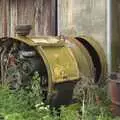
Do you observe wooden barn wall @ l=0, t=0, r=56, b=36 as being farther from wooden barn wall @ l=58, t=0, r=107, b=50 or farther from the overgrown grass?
the overgrown grass

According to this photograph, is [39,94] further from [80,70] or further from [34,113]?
[80,70]

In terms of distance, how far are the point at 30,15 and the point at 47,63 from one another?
15.9ft

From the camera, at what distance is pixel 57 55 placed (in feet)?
19.7

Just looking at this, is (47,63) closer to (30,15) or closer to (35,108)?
(35,108)

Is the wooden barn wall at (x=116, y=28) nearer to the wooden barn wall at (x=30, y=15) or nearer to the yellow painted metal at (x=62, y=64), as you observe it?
the yellow painted metal at (x=62, y=64)

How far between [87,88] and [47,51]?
89cm

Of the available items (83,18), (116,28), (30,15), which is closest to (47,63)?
(116,28)

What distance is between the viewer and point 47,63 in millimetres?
5773

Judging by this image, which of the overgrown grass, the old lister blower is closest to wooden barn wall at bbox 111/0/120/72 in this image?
the old lister blower

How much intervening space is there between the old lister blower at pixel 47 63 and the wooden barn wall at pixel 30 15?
8.48ft

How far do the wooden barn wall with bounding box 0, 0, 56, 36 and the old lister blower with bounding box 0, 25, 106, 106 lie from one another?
2.58 m

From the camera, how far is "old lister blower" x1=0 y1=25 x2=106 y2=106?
19.1 feet

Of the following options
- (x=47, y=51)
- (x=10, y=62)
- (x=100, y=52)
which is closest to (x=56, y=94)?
(x=47, y=51)

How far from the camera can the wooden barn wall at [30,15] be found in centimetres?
962
